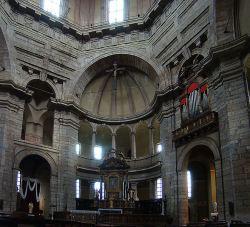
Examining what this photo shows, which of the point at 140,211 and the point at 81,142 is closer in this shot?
the point at 140,211

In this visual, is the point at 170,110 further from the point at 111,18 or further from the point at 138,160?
the point at 111,18

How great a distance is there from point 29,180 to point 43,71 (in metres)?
9.12

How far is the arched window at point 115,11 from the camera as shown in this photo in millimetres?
33938

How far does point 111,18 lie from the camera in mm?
34188

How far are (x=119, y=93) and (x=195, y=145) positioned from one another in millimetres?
14071

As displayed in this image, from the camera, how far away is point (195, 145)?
22.9 metres

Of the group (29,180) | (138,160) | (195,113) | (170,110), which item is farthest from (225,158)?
(29,180)

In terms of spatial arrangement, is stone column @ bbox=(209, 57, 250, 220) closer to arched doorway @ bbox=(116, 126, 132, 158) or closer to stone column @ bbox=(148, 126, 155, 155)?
stone column @ bbox=(148, 126, 155, 155)

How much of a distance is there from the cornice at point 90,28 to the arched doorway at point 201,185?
12.9 metres

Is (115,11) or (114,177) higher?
(115,11)

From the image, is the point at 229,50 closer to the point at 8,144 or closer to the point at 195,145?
the point at 195,145

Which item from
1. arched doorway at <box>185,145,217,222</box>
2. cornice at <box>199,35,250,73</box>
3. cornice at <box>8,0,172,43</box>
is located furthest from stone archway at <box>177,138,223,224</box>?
cornice at <box>8,0,172,43</box>

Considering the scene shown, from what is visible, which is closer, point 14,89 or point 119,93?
point 14,89

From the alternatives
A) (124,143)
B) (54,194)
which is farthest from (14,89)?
(124,143)
